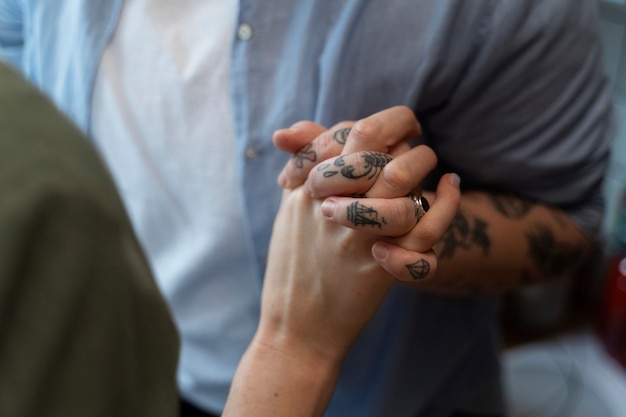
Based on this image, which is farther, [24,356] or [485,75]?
[485,75]

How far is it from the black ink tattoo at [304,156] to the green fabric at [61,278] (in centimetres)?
19

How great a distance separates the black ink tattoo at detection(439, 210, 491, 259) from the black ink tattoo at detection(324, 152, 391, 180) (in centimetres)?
Answer: 15

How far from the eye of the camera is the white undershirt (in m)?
0.57

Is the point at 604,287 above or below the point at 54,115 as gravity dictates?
below

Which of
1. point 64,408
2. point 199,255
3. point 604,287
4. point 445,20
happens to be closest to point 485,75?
point 445,20

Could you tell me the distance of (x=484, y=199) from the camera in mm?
596

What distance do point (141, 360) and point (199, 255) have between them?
29 cm

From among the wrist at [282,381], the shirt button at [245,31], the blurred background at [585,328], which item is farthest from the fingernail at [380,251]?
the blurred background at [585,328]

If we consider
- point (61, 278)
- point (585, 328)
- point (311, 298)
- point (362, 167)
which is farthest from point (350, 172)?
point (585, 328)

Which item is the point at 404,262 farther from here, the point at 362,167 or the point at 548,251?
the point at 548,251

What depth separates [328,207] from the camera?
0.43 metres

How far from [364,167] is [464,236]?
18cm

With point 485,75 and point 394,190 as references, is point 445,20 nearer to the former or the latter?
point 485,75

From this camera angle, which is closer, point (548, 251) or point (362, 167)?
point (362, 167)
